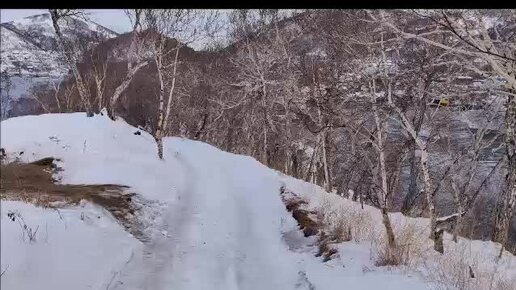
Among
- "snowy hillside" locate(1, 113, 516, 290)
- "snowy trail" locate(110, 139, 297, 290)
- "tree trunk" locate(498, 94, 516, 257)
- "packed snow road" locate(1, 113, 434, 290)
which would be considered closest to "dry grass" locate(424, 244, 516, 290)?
"snowy hillside" locate(1, 113, 516, 290)

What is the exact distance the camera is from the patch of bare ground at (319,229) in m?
8.74

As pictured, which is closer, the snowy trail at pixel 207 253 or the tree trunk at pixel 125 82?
the snowy trail at pixel 207 253

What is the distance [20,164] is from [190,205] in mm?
4470

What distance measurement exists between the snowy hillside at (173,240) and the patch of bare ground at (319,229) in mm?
193

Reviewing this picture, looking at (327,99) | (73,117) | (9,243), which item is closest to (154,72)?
(73,117)

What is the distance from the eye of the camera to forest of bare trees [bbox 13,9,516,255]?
369 inches

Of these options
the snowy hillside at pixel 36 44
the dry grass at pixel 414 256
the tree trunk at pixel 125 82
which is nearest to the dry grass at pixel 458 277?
the dry grass at pixel 414 256

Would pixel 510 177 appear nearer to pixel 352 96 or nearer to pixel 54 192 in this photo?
pixel 352 96

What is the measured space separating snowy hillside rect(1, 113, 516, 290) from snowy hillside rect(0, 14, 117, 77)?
371 inches

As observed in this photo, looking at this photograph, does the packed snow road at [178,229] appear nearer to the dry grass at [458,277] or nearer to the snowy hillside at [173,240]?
the snowy hillside at [173,240]

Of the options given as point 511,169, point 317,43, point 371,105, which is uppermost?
point 317,43

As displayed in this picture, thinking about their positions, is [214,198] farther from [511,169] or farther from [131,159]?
[511,169]

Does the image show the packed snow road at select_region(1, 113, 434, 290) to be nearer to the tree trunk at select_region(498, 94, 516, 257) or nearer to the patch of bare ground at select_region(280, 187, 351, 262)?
the patch of bare ground at select_region(280, 187, 351, 262)

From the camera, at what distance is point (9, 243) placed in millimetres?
6230
